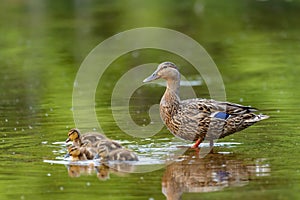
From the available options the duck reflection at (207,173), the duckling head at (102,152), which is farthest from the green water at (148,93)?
the duckling head at (102,152)

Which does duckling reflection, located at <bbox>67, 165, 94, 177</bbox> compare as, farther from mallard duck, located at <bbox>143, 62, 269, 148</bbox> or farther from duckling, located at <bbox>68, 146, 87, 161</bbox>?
mallard duck, located at <bbox>143, 62, 269, 148</bbox>

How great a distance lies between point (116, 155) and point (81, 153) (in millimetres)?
435

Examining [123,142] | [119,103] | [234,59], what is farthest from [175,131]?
[234,59]

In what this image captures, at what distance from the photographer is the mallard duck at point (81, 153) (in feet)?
31.8

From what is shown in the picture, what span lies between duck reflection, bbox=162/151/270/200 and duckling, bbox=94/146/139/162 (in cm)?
42

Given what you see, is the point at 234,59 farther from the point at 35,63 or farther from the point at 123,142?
the point at 123,142

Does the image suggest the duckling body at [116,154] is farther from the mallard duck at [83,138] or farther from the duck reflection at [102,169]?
the mallard duck at [83,138]

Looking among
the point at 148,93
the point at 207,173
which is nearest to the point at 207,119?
the point at 207,173

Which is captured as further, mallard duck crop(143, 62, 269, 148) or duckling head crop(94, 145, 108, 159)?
mallard duck crop(143, 62, 269, 148)

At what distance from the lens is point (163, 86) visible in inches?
617

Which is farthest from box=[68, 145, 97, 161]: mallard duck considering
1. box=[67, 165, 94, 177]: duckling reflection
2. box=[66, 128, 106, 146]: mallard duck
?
box=[67, 165, 94, 177]: duckling reflection

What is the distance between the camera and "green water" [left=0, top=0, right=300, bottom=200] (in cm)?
855

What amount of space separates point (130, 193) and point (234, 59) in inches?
432

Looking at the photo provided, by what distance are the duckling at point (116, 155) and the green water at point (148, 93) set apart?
5.6 inches
